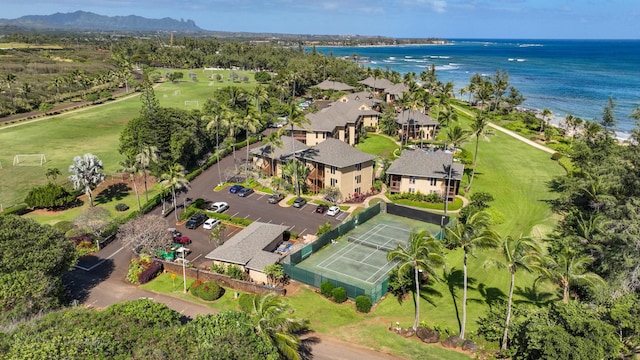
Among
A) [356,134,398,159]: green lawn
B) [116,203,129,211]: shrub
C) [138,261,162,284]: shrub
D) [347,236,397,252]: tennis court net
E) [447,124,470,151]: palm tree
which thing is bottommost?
[138,261,162,284]: shrub

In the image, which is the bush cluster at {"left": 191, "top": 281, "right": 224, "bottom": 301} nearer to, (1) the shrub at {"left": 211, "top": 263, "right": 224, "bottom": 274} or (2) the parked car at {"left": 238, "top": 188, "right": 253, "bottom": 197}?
(1) the shrub at {"left": 211, "top": 263, "right": 224, "bottom": 274}

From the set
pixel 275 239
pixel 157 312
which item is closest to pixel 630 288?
pixel 275 239

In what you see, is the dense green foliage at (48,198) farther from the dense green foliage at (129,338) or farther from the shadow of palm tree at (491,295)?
the shadow of palm tree at (491,295)

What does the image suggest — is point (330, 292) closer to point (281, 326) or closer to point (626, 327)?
point (281, 326)

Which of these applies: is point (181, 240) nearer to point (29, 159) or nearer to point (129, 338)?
point (129, 338)

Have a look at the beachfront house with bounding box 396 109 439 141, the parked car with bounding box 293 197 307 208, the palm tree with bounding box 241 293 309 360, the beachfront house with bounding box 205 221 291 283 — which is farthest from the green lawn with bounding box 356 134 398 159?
the palm tree with bounding box 241 293 309 360

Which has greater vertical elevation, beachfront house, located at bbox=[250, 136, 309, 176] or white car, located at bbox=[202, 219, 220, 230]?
beachfront house, located at bbox=[250, 136, 309, 176]

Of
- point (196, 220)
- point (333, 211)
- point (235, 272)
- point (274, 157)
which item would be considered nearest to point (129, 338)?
point (235, 272)
